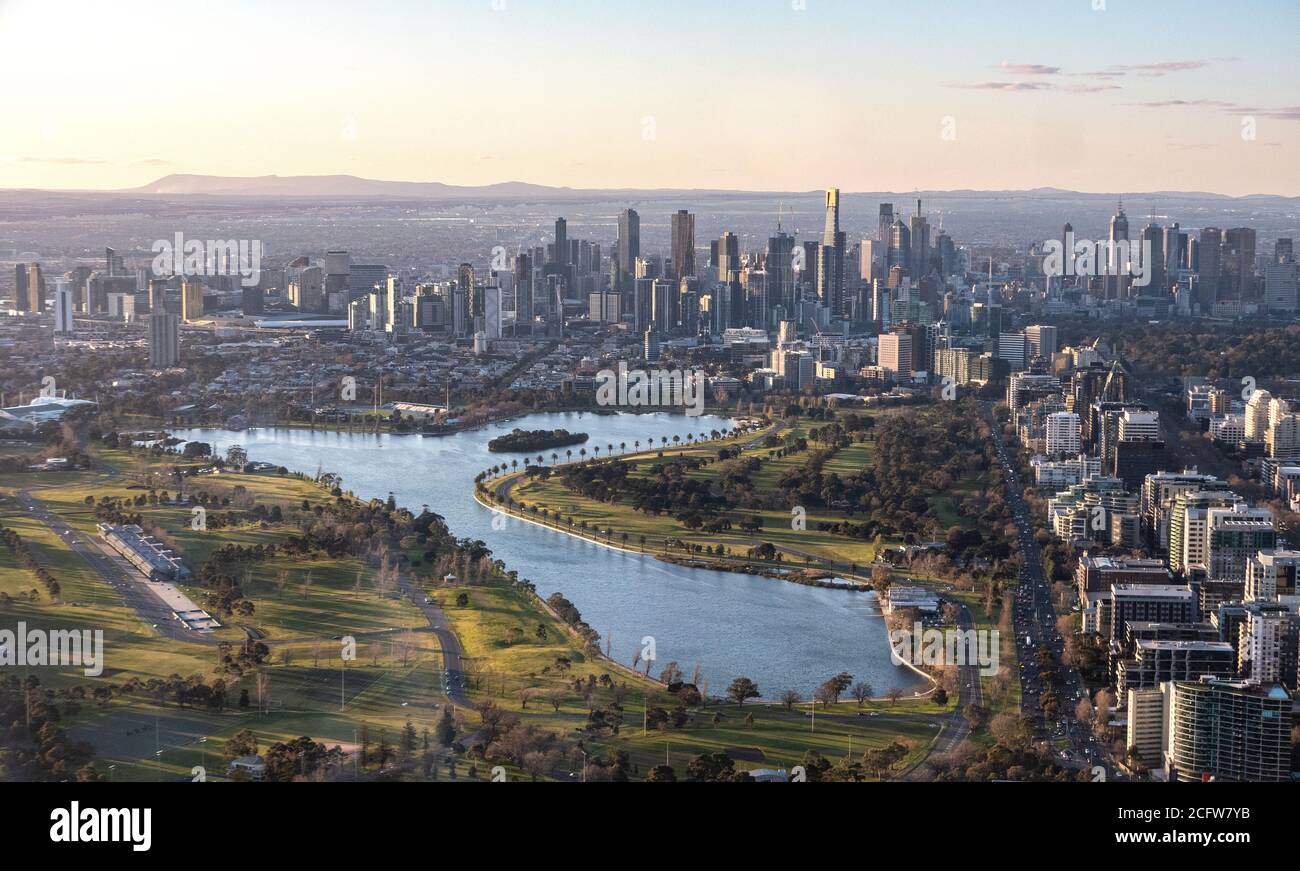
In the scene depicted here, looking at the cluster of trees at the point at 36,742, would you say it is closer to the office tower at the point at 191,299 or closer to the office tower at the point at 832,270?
the office tower at the point at 191,299

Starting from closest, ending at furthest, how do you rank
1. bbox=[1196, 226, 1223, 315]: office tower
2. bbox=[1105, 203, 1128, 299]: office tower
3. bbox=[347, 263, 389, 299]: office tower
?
1. bbox=[347, 263, 389, 299]: office tower
2. bbox=[1196, 226, 1223, 315]: office tower
3. bbox=[1105, 203, 1128, 299]: office tower

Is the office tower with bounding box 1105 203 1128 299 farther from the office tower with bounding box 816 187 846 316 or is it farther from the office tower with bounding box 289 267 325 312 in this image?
the office tower with bounding box 289 267 325 312

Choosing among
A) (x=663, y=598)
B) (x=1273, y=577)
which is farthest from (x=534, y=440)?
(x=1273, y=577)

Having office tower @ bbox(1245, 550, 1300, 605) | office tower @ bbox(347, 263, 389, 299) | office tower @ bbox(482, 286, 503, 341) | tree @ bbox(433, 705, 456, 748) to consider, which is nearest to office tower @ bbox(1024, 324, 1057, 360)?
office tower @ bbox(482, 286, 503, 341)

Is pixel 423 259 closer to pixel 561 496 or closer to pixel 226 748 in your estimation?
pixel 561 496

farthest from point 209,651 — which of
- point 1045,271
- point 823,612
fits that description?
point 1045,271

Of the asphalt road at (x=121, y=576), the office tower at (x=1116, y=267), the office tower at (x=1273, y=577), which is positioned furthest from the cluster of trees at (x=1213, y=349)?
the asphalt road at (x=121, y=576)
